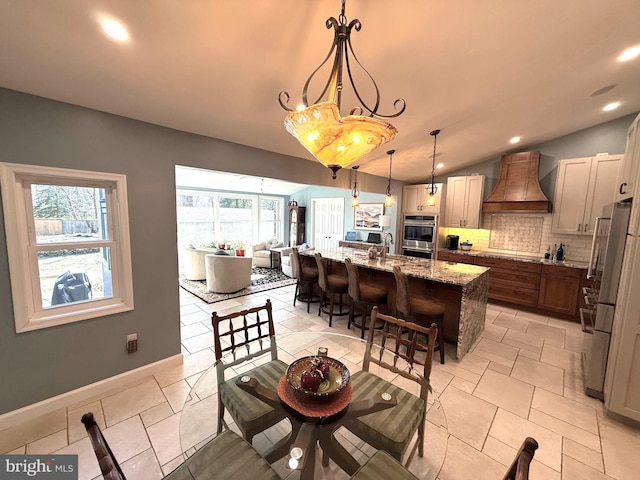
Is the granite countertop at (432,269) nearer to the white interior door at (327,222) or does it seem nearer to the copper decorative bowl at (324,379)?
the copper decorative bowl at (324,379)

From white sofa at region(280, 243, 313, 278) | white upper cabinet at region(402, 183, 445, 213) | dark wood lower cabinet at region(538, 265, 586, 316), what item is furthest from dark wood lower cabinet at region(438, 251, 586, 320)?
white sofa at region(280, 243, 313, 278)

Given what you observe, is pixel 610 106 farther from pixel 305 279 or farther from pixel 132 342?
pixel 132 342

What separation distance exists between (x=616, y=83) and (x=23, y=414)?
6200 millimetres

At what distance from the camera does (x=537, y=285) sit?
411 centimetres

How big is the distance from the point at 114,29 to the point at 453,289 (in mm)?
3593

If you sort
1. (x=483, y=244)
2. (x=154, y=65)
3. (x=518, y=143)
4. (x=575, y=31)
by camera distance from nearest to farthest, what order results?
(x=154, y=65)
(x=575, y=31)
(x=518, y=143)
(x=483, y=244)

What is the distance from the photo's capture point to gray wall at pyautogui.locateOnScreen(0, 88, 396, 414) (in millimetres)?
1780

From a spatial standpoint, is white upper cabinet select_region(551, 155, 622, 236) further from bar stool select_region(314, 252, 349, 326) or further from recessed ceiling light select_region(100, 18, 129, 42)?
recessed ceiling light select_region(100, 18, 129, 42)

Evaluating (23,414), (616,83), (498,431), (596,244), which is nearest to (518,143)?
(616,83)

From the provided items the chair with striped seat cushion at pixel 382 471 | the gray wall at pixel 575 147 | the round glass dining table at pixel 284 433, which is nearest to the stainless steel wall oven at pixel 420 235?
the gray wall at pixel 575 147

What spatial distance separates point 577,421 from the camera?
201 cm

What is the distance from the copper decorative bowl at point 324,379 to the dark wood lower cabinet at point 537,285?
4.33m

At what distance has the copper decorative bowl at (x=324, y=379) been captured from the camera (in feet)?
3.84

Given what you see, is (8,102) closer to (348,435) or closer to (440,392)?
(348,435)
